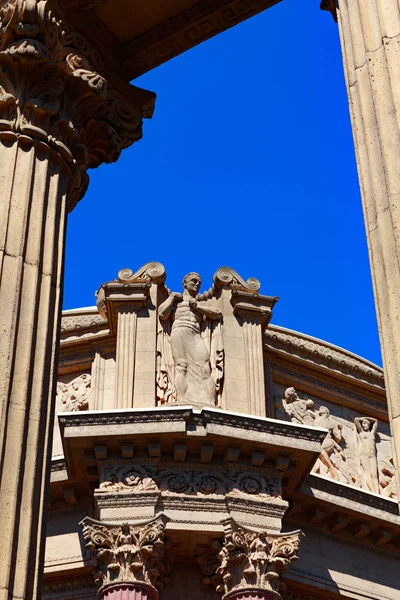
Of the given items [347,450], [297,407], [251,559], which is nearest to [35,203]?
[251,559]

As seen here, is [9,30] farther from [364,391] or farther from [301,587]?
[364,391]

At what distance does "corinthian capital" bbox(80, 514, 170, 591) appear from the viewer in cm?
2173

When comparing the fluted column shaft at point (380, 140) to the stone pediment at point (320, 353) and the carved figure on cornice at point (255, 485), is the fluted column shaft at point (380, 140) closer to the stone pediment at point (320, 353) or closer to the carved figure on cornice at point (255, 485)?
the carved figure on cornice at point (255, 485)

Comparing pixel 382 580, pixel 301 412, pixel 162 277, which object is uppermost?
pixel 162 277

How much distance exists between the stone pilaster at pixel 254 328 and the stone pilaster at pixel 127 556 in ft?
15.5

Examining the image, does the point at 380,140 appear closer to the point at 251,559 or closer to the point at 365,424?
the point at 251,559

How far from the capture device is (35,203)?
1318 centimetres

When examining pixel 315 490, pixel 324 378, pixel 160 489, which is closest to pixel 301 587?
pixel 315 490

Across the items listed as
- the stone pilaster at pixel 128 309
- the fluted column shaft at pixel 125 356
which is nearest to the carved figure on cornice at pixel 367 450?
the stone pilaster at pixel 128 309

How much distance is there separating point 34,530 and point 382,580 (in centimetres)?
1628

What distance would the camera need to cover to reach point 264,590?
21.8 metres

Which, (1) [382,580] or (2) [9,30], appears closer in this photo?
(2) [9,30]

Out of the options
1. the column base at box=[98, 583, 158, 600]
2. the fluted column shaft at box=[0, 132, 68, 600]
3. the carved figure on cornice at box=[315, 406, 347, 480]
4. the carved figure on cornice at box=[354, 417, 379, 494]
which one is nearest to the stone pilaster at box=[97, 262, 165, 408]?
the carved figure on cornice at box=[315, 406, 347, 480]

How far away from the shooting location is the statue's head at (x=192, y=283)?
2728 centimetres
